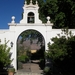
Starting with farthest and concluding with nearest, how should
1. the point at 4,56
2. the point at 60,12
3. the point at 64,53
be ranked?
the point at 60,12 < the point at 4,56 < the point at 64,53

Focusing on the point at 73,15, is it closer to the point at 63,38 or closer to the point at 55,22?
the point at 55,22

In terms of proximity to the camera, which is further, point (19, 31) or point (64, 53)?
point (19, 31)

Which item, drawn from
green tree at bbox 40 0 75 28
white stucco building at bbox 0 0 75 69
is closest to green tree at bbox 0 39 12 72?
white stucco building at bbox 0 0 75 69

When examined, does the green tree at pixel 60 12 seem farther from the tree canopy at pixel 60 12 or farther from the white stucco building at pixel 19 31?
the white stucco building at pixel 19 31

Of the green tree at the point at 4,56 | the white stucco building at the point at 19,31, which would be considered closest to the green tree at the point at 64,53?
the white stucco building at the point at 19,31

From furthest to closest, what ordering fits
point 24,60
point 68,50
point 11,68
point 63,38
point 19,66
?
point 24,60 < point 19,66 < point 11,68 < point 63,38 < point 68,50

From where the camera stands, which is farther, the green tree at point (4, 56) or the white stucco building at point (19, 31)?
the white stucco building at point (19, 31)

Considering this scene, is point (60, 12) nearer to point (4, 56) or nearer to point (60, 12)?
point (60, 12)

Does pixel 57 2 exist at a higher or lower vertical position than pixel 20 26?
higher

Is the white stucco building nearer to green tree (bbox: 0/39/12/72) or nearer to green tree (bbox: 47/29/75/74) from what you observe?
green tree (bbox: 0/39/12/72)

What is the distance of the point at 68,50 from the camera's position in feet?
58.6

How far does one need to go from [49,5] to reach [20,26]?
738cm

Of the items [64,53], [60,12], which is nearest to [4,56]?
[64,53]

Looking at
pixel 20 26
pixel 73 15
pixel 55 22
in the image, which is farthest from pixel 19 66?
pixel 73 15
